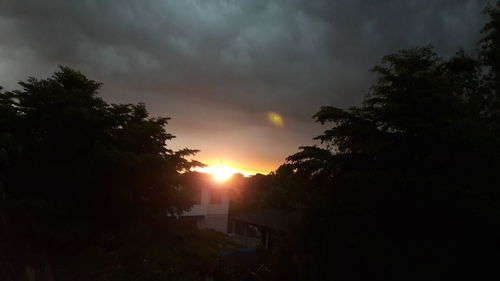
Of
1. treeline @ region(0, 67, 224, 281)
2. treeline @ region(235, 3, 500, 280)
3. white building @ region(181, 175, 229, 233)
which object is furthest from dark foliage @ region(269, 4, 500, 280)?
white building @ region(181, 175, 229, 233)

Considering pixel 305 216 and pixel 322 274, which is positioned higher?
pixel 305 216

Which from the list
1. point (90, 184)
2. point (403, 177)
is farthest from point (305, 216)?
point (90, 184)

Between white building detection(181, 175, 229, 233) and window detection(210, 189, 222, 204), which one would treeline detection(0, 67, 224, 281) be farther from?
window detection(210, 189, 222, 204)

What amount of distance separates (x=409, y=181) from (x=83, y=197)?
393 inches

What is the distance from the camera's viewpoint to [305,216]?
11555 millimetres

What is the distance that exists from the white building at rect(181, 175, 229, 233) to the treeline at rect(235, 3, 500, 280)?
64.9 ft

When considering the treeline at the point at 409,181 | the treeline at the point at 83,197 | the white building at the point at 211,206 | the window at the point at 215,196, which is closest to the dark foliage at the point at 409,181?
the treeline at the point at 409,181

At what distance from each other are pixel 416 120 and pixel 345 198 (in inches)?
140

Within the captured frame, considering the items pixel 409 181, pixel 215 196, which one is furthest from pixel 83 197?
pixel 215 196

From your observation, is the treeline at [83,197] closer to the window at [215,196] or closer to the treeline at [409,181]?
the treeline at [409,181]

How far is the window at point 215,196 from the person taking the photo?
32066 millimetres

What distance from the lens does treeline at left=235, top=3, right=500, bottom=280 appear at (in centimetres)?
885

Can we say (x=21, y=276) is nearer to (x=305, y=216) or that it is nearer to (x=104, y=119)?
(x=104, y=119)

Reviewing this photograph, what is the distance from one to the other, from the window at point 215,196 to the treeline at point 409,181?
68.4ft
